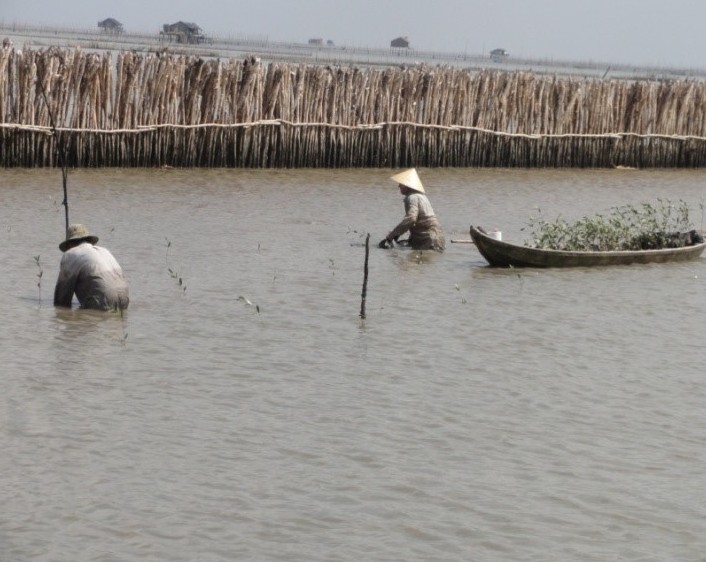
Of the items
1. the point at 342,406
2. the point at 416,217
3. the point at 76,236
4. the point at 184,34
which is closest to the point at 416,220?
the point at 416,217

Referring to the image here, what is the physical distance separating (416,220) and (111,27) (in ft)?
382

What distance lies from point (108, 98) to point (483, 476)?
13631mm

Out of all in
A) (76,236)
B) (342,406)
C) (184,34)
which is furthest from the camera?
(184,34)

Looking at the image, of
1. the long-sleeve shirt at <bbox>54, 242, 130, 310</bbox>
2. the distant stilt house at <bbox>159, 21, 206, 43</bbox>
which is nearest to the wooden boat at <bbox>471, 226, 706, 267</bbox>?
the long-sleeve shirt at <bbox>54, 242, 130, 310</bbox>

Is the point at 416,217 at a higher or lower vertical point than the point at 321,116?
lower

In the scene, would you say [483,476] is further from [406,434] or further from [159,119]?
[159,119]

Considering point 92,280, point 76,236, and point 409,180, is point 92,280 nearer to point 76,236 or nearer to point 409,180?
point 76,236

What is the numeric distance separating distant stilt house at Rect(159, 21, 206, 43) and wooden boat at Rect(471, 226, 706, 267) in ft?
297

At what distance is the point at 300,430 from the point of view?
775 cm

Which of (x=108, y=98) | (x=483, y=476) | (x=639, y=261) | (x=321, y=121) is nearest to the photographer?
(x=483, y=476)

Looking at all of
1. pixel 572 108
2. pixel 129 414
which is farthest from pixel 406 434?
pixel 572 108

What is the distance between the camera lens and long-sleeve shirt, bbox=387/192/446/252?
14.0m

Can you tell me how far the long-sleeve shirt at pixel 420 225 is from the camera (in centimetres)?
1396

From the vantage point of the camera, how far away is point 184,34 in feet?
340
